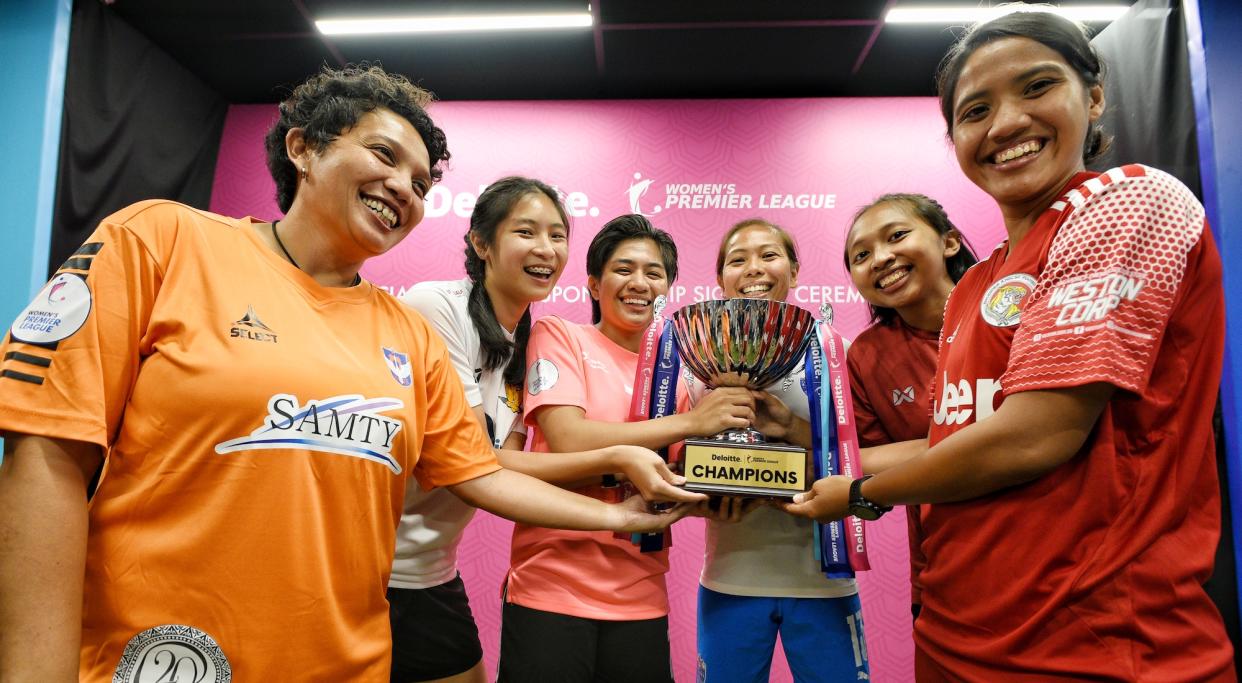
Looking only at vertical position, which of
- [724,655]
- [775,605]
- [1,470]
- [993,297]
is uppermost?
[993,297]

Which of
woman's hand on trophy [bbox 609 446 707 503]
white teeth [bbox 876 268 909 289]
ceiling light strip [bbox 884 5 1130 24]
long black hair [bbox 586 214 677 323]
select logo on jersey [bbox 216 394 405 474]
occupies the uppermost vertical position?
ceiling light strip [bbox 884 5 1130 24]

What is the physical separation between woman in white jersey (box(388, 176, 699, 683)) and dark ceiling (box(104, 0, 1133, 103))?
1.71m

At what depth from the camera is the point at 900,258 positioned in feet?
5.84

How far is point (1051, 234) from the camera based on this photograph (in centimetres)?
102

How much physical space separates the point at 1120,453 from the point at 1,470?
1.47 meters

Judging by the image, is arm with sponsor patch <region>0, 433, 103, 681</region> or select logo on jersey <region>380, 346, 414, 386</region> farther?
select logo on jersey <region>380, 346, 414, 386</region>

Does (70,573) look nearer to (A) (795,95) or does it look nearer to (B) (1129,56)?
(B) (1129,56)

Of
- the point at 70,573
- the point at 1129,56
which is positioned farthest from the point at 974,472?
the point at 1129,56

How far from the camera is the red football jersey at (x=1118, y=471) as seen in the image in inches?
34.5

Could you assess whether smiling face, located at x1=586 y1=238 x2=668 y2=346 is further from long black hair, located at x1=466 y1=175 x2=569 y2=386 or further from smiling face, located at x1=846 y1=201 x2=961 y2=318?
smiling face, located at x1=846 y1=201 x2=961 y2=318

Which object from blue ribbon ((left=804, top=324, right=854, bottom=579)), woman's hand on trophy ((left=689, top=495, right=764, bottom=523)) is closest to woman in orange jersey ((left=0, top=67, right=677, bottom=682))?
woman's hand on trophy ((left=689, top=495, right=764, bottom=523))

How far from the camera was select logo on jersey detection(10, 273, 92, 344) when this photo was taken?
2.69 feet

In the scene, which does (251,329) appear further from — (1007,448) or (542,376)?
(1007,448)

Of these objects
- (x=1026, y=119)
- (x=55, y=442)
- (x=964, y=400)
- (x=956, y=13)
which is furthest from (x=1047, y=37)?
(x=956, y=13)
